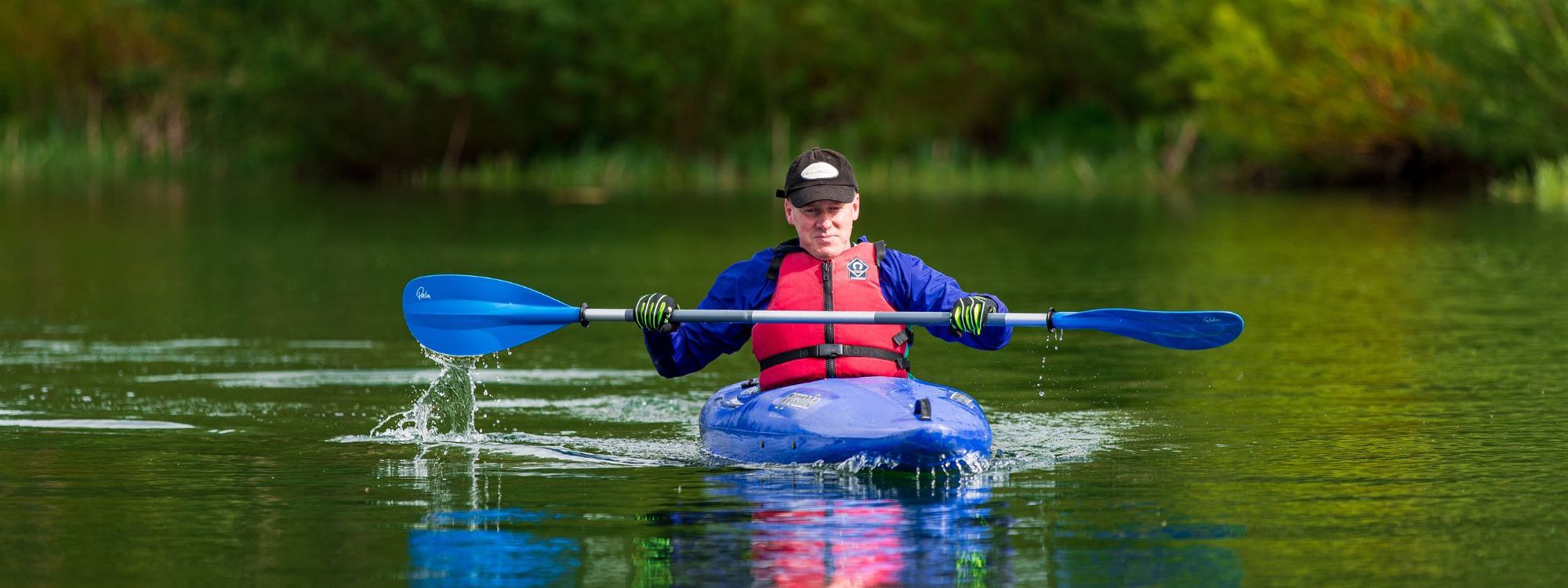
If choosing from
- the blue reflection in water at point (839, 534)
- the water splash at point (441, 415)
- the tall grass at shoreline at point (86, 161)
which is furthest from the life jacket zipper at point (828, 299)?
the tall grass at shoreline at point (86, 161)

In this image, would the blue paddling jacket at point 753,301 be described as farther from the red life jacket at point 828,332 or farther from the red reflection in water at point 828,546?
the red reflection in water at point 828,546

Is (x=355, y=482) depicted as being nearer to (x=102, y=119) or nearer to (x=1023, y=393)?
(x=1023, y=393)

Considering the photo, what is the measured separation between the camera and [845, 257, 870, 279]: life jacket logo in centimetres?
939

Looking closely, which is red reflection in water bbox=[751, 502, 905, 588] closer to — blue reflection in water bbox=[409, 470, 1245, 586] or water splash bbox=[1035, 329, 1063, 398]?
blue reflection in water bbox=[409, 470, 1245, 586]

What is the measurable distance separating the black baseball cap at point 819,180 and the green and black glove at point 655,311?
0.66m

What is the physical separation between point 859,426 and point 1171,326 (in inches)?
72.9

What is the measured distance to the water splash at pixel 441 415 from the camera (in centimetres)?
1008

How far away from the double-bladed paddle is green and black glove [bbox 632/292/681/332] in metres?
0.04

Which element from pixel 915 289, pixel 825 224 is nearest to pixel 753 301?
pixel 825 224

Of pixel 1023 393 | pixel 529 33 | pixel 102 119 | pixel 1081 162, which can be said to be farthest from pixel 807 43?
pixel 1023 393

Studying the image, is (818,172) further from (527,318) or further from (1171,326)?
(527,318)

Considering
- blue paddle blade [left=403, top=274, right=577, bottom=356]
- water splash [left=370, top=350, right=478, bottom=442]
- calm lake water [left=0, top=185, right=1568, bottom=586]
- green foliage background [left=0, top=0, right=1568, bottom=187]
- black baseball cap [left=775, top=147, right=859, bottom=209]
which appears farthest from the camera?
green foliage background [left=0, top=0, right=1568, bottom=187]

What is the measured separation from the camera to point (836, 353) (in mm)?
9281

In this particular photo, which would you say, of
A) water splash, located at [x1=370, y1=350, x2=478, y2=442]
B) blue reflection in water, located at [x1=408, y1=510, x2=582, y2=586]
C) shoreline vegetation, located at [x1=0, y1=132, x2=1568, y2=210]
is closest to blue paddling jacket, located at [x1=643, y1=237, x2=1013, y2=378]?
water splash, located at [x1=370, y1=350, x2=478, y2=442]
